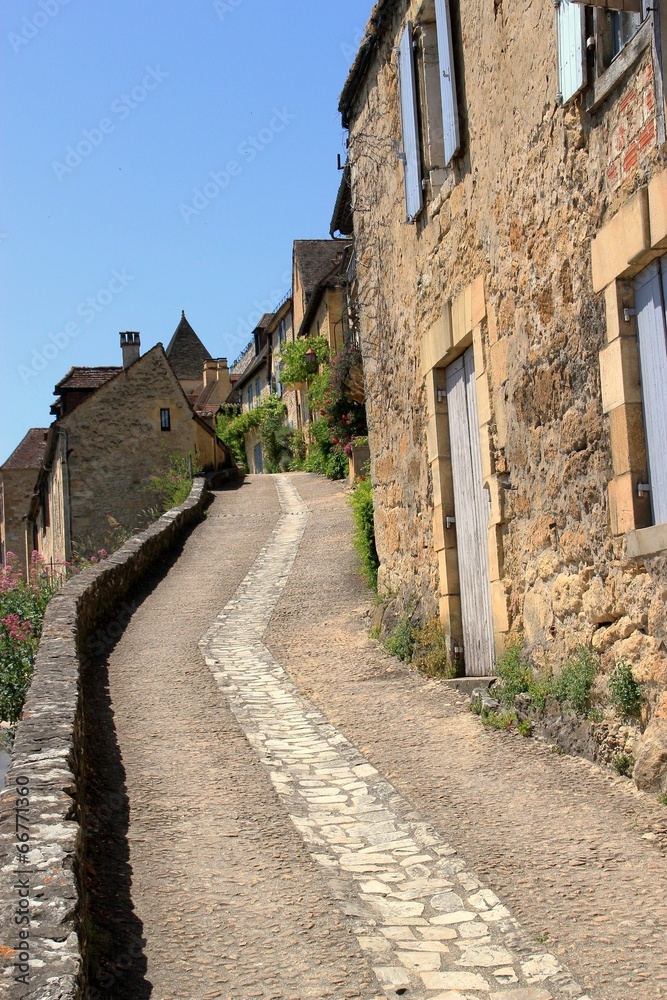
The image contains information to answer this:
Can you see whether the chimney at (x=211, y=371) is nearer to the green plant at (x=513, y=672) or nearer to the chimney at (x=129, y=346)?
the chimney at (x=129, y=346)

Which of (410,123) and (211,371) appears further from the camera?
(211,371)

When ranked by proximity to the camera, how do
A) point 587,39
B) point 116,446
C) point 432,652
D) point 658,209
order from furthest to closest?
point 116,446 → point 432,652 → point 587,39 → point 658,209

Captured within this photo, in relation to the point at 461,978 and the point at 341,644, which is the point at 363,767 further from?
the point at 341,644

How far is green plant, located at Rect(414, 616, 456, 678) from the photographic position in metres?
8.15

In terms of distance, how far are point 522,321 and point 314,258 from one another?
32.0 meters

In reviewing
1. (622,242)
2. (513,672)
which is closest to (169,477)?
(513,672)

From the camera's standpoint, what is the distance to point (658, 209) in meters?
4.69

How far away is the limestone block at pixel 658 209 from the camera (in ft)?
15.2

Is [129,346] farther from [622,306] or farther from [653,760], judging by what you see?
[653,760]

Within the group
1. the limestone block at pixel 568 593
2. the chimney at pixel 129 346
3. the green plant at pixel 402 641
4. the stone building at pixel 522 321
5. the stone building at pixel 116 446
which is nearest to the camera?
the stone building at pixel 522 321

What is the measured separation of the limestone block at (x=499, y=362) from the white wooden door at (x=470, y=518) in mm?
630

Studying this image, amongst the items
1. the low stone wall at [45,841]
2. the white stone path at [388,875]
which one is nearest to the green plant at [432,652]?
the white stone path at [388,875]

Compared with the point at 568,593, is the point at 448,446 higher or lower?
higher

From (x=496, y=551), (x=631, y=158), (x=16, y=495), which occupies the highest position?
(x=16, y=495)
